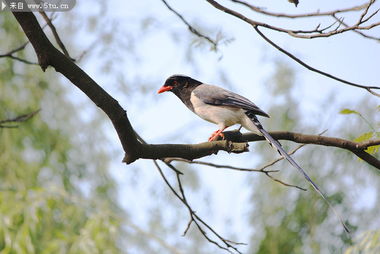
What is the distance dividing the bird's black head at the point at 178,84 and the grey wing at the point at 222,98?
13 cm

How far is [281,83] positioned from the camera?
578cm

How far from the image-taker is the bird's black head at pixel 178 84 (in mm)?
3527

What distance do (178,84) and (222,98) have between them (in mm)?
486

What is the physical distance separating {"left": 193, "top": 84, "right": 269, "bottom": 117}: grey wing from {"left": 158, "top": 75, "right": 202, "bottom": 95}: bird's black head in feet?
0.41

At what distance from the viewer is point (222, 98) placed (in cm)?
317

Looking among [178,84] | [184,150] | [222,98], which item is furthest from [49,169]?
[184,150]

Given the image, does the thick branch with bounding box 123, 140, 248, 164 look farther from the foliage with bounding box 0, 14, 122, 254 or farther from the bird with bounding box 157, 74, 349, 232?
the foliage with bounding box 0, 14, 122, 254

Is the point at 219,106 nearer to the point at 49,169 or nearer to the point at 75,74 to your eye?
the point at 75,74

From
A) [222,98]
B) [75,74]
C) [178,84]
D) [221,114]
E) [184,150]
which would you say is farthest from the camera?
[178,84]

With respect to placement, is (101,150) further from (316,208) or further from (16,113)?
(316,208)

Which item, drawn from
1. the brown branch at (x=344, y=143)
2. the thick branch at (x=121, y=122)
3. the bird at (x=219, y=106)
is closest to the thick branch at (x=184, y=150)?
the thick branch at (x=121, y=122)

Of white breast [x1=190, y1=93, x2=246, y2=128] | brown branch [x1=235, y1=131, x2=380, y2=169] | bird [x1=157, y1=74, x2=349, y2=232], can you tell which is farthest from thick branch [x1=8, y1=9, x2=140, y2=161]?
white breast [x1=190, y1=93, x2=246, y2=128]

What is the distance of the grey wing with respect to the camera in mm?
2994

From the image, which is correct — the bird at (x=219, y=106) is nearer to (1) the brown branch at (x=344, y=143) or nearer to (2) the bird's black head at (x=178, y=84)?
(2) the bird's black head at (x=178, y=84)
